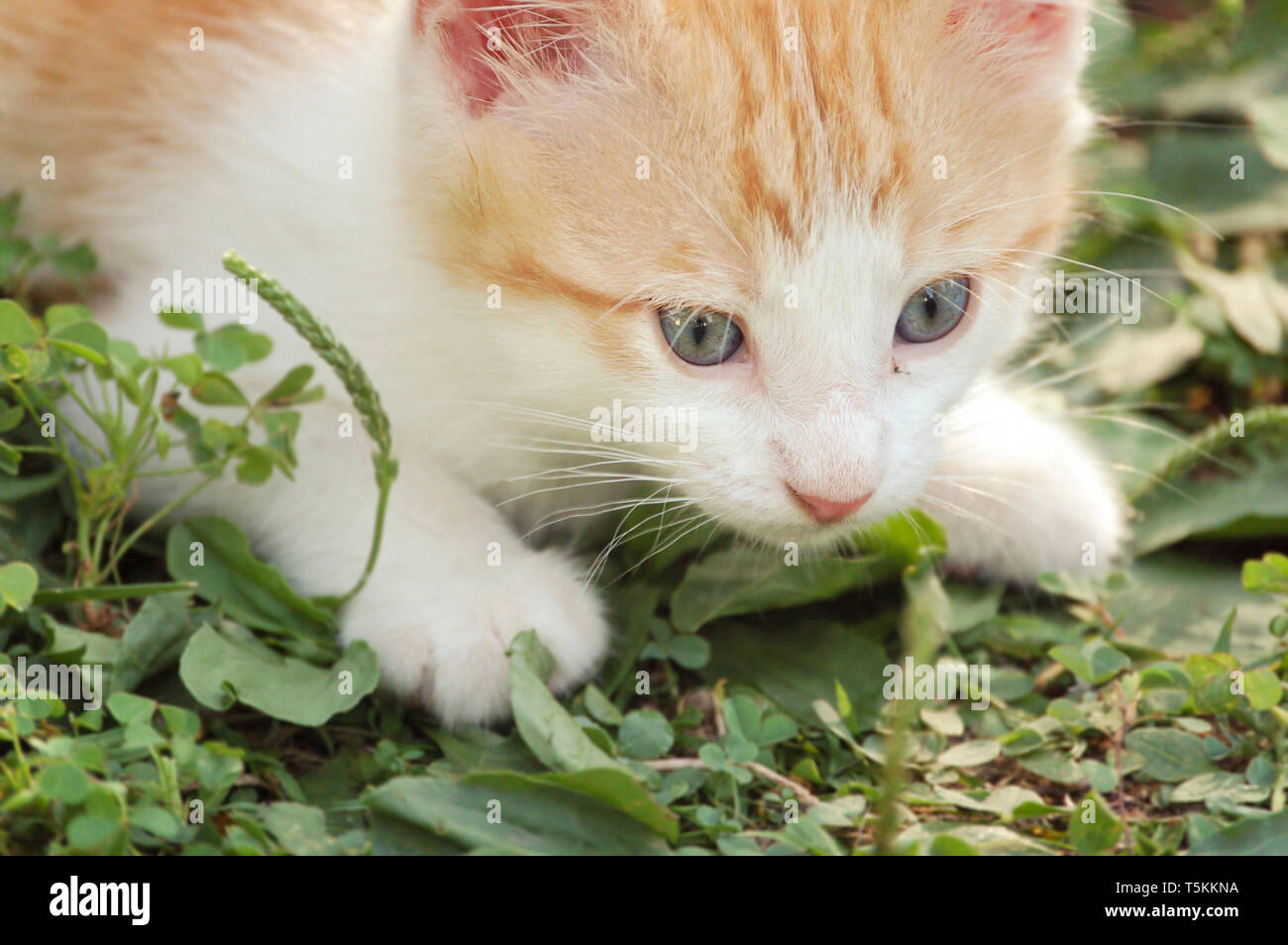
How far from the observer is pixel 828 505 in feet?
4.91

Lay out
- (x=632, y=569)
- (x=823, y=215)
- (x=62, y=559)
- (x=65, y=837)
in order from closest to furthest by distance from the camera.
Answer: (x=65, y=837)
(x=823, y=215)
(x=62, y=559)
(x=632, y=569)

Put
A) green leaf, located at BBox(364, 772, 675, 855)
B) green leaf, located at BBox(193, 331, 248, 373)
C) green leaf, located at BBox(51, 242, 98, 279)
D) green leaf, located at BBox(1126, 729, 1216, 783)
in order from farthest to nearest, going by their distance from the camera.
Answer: green leaf, located at BBox(51, 242, 98, 279) → green leaf, located at BBox(193, 331, 248, 373) → green leaf, located at BBox(1126, 729, 1216, 783) → green leaf, located at BBox(364, 772, 675, 855)

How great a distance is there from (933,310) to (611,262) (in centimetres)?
45

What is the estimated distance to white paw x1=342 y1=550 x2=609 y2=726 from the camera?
1.62m

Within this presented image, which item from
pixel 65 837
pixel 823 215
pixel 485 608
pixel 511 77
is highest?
pixel 511 77

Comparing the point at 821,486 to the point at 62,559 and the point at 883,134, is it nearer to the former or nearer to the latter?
the point at 883,134

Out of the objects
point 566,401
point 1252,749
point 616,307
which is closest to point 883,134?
point 616,307

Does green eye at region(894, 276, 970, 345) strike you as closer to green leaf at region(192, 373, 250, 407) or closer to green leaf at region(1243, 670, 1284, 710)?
green leaf at region(1243, 670, 1284, 710)

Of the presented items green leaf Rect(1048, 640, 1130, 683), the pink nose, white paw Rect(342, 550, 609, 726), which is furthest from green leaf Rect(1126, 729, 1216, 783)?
white paw Rect(342, 550, 609, 726)

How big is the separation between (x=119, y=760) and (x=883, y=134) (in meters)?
1.19

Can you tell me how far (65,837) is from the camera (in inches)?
49.7

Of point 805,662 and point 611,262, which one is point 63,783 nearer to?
point 611,262

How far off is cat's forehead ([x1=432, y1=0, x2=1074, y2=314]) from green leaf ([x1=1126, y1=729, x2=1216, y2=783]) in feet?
2.20

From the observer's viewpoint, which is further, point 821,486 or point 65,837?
point 821,486
